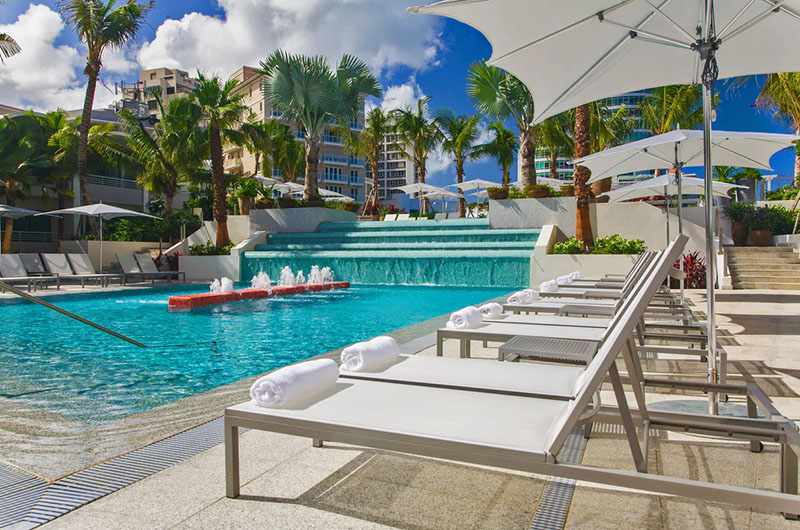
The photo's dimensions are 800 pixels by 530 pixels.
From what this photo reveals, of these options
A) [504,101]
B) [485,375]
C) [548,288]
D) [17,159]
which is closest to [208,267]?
[17,159]

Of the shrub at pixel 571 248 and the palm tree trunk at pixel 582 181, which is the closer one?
the shrub at pixel 571 248

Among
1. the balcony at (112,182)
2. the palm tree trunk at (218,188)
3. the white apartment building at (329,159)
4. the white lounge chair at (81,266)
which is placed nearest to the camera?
the white lounge chair at (81,266)

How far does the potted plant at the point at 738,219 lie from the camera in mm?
17438

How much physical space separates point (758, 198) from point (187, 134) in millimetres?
25560

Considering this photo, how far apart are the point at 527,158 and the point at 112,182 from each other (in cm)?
2520

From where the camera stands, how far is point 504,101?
20406 millimetres

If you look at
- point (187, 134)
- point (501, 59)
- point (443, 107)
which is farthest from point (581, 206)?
point (443, 107)

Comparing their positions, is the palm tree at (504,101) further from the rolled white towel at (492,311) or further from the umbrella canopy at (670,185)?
the rolled white towel at (492,311)

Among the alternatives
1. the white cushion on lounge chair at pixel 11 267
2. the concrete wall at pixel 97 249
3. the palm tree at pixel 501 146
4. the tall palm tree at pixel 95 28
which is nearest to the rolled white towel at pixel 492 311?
the white cushion on lounge chair at pixel 11 267

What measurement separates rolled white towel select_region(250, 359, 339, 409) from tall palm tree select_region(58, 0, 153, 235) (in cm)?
2281

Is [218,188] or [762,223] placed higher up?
[218,188]

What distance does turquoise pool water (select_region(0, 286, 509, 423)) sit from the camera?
15.0ft

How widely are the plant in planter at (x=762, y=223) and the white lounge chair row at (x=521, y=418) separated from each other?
17.3 m

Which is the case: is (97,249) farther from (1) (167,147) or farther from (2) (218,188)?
(1) (167,147)
